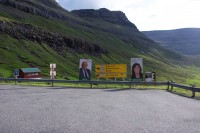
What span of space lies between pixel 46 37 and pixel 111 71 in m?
127

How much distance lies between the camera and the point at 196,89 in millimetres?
26062

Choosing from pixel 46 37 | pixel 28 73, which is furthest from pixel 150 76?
pixel 46 37

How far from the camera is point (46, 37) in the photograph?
535 feet

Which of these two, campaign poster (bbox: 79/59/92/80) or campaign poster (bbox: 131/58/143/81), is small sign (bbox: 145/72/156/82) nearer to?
campaign poster (bbox: 131/58/143/81)

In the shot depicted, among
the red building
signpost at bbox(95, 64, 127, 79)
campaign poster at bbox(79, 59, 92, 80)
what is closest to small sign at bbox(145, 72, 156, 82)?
signpost at bbox(95, 64, 127, 79)

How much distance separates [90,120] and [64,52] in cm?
15066

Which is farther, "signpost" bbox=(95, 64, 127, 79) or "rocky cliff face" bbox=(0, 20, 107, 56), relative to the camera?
"rocky cliff face" bbox=(0, 20, 107, 56)

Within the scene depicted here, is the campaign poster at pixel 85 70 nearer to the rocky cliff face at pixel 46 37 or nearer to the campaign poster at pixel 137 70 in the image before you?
the campaign poster at pixel 137 70

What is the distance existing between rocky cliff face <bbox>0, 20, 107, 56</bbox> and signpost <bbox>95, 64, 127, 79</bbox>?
114067mm

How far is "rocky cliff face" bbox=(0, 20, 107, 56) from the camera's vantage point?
15110 centimetres

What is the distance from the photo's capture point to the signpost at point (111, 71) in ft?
129

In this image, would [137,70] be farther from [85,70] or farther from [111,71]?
[85,70]

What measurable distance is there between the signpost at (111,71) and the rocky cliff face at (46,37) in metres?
114

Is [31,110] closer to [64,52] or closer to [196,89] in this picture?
[196,89]
